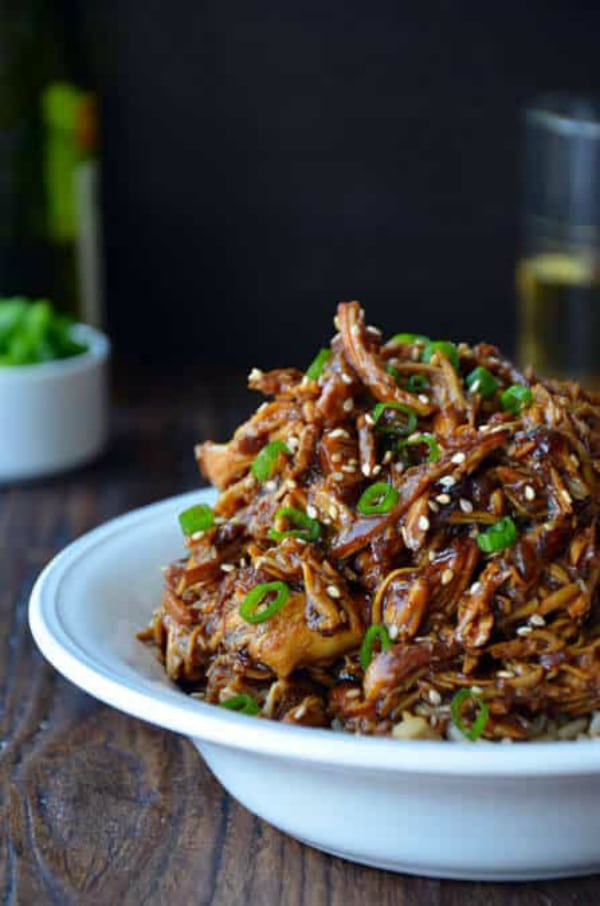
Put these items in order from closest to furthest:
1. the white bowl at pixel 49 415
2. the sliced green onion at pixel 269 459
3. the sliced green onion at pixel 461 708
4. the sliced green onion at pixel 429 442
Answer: the sliced green onion at pixel 461 708 → the sliced green onion at pixel 429 442 → the sliced green onion at pixel 269 459 → the white bowl at pixel 49 415

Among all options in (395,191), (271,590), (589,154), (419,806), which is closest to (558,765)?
(419,806)

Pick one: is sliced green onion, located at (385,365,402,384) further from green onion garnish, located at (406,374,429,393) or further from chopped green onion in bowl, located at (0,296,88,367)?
chopped green onion in bowl, located at (0,296,88,367)

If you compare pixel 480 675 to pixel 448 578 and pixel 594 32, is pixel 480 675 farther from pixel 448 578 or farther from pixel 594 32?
pixel 594 32

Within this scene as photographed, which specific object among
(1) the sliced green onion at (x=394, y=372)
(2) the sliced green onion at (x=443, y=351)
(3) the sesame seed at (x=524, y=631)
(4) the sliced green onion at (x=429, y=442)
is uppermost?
(2) the sliced green onion at (x=443, y=351)

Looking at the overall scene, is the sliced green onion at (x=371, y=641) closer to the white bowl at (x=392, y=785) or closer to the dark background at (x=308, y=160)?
the white bowl at (x=392, y=785)

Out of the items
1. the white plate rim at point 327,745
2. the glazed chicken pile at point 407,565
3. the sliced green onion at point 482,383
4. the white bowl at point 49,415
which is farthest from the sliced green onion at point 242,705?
the white bowl at point 49,415
